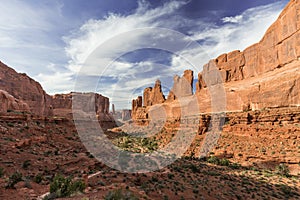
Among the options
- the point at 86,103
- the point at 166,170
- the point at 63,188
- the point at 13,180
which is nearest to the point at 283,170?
the point at 166,170

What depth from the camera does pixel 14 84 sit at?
4612 centimetres

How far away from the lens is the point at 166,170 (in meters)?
14.0

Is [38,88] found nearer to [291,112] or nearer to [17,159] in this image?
[17,159]

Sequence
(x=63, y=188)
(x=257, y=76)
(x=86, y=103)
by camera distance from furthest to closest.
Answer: (x=86, y=103)
(x=257, y=76)
(x=63, y=188)

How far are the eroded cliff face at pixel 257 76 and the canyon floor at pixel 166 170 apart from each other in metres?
10.7

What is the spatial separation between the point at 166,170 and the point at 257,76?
50.8m

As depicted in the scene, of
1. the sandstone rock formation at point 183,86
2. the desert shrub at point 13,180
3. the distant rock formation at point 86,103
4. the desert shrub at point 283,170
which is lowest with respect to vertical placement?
the desert shrub at point 283,170

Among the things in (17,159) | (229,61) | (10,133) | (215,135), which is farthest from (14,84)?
(229,61)

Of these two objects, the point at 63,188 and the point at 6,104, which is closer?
the point at 63,188

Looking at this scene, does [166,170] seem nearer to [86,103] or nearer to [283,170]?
[283,170]

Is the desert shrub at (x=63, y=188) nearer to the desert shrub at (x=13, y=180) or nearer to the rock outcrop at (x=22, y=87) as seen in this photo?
the desert shrub at (x=13, y=180)

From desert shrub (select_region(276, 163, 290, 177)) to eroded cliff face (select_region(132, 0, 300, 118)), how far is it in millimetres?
17550

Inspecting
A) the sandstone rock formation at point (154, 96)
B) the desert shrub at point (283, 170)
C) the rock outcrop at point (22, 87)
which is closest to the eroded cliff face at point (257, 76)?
the sandstone rock formation at point (154, 96)

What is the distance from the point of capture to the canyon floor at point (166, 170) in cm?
789
